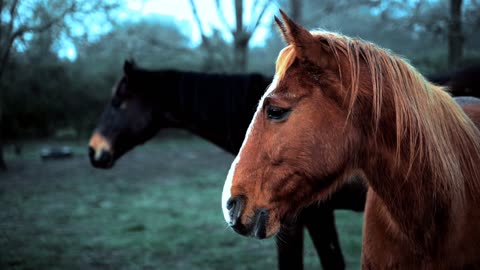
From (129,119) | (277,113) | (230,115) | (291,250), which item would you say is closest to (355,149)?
(277,113)

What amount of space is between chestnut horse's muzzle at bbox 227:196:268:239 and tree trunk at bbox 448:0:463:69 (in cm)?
595

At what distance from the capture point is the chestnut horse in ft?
5.47

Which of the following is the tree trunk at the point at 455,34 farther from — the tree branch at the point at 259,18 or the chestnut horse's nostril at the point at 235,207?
the chestnut horse's nostril at the point at 235,207

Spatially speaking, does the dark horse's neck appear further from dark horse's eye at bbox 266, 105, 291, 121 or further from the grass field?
Answer: dark horse's eye at bbox 266, 105, 291, 121

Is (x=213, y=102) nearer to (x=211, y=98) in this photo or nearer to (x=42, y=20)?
(x=211, y=98)

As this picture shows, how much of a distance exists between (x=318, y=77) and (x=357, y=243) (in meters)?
3.74

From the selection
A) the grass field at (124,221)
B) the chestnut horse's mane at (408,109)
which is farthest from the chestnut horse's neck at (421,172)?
the grass field at (124,221)

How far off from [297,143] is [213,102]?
8.67ft

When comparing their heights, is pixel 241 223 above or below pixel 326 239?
above

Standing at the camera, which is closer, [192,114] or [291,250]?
[291,250]

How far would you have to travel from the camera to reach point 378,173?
1.76 meters

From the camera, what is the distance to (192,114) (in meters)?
4.36

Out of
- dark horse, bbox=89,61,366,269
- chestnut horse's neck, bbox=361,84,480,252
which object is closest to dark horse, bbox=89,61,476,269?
dark horse, bbox=89,61,366,269

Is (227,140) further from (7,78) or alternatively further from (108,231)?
(7,78)
